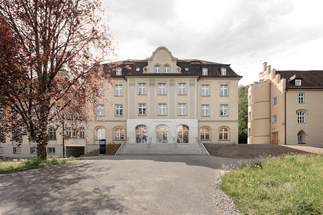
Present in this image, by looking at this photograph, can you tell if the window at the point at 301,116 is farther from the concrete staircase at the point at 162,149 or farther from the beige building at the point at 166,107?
the concrete staircase at the point at 162,149

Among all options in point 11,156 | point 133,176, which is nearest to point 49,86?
point 133,176

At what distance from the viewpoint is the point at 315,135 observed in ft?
100

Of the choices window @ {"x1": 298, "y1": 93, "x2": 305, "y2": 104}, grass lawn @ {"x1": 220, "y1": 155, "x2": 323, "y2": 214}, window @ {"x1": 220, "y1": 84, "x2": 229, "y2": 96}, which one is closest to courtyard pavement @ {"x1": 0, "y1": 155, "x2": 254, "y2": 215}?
grass lawn @ {"x1": 220, "y1": 155, "x2": 323, "y2": 214}

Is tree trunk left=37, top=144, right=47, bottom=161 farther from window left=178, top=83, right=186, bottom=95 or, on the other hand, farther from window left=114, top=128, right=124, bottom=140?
window left=178, top=83, right=186, bottom=95

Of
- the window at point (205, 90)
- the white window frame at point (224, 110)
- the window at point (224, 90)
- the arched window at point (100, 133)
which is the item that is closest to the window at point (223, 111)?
the white window frame at point (224, 110)

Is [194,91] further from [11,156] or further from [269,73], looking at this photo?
[11,156]

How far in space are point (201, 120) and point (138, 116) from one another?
945 cm

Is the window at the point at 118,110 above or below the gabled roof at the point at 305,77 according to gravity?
below

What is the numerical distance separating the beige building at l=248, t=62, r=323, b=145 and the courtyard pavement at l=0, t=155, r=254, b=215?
26.6 meters

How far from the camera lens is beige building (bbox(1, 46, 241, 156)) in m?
31.3

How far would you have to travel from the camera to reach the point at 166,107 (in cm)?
3192

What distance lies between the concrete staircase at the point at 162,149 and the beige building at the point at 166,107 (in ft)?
13.9

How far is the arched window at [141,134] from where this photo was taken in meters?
31.1

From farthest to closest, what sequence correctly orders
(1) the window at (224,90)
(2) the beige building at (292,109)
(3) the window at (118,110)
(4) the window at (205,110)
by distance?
1. (1) the window at (224,90)
2. (4) the window at (205,110)
3. (3) the window at (118,110)
4. (2) the beige building at (292,109)
